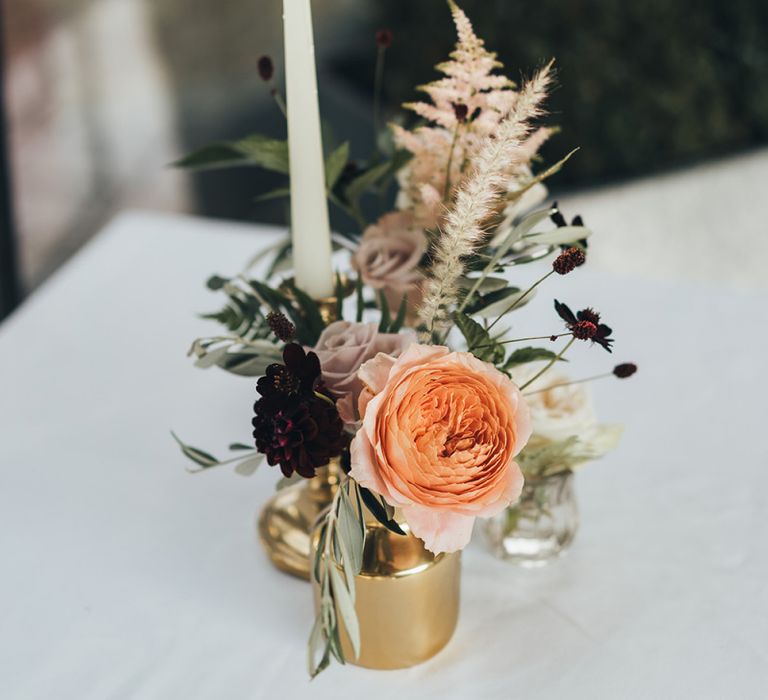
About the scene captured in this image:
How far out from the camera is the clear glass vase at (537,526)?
0.69 metres

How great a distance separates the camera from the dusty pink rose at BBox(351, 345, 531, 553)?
0.49 metres

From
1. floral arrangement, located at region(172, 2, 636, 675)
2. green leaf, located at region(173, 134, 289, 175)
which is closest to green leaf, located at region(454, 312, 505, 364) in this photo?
floral arrangement, located at region(172, 2, 636, 675)

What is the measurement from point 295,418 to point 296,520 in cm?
24

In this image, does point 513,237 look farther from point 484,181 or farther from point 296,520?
point 296,520

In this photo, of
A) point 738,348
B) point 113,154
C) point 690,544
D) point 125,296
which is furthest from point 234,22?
point 690,544

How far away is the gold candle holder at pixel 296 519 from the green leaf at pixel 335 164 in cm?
7

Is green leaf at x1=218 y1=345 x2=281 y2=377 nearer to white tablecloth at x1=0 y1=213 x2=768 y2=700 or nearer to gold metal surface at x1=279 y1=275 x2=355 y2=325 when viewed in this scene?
gold metal surface at x1=279 y1=275 x2=355 y2=325

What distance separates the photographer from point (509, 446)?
1.64 feet

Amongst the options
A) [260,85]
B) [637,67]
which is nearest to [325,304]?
[637,67]

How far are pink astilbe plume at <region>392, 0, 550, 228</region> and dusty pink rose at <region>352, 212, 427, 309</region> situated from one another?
0.01m

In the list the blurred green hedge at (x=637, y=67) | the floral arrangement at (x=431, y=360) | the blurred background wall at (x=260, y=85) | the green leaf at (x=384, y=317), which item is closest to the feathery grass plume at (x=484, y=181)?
the floral arrangement at (x=431, y=360)

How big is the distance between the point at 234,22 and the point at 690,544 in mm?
3218

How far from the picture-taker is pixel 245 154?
0.70 metres

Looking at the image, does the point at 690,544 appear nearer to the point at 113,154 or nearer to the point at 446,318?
the point at 446,318
